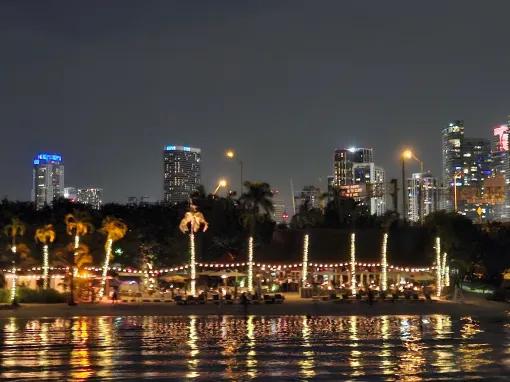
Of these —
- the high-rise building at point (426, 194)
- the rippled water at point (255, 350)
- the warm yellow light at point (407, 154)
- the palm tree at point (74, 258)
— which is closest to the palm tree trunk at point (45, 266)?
the palm tree at point (74, 258)

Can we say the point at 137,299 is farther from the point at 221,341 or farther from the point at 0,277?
the point at 221,341

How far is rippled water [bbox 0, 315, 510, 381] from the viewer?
1992 centimetres

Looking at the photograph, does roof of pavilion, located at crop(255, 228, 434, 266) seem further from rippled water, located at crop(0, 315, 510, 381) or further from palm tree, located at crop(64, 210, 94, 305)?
rippled water, located at crop(0, 315, 510, 381)

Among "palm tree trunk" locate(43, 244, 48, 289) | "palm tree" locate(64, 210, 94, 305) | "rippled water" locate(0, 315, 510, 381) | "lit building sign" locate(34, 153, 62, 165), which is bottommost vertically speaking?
"rippled water" locate(0, 315, 510, 381)

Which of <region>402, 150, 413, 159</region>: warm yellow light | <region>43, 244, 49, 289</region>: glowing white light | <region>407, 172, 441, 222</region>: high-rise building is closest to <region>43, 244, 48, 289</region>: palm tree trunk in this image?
<region>43, 244, 49, 289</region>: glowing white light

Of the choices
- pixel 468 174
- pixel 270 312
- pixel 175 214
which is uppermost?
pixel 468 174

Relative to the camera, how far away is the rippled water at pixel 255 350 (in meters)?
19.9

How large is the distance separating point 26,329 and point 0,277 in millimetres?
27109

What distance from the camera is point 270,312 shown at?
46.2m

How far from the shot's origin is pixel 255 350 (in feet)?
83.3

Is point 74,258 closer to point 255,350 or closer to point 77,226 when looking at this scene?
point 77,226

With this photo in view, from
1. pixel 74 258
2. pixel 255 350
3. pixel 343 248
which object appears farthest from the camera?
pixel 343 248

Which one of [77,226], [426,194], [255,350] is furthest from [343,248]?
[426,194]

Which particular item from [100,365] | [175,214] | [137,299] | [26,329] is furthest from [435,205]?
[100,365]
